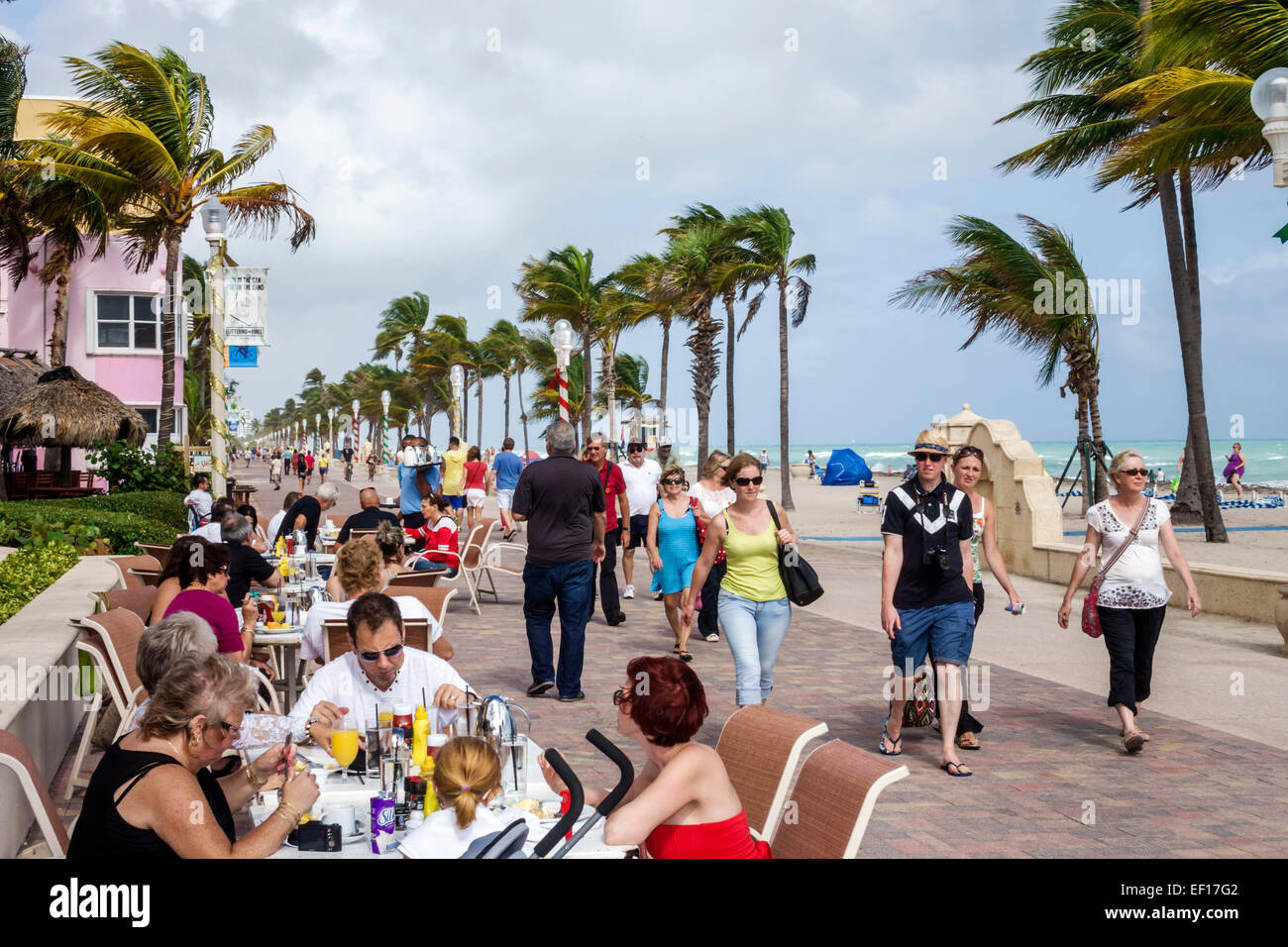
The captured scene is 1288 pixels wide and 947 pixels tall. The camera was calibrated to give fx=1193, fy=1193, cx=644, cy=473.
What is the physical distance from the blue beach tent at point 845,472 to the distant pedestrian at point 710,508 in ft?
148

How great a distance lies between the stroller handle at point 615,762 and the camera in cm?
321

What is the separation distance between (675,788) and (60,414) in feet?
71.7

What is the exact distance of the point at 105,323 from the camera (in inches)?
1346

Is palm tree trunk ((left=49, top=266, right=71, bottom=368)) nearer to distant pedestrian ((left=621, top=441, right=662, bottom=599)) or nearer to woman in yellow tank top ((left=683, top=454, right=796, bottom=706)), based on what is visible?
distant pedestrian ((left=621, top=441, right=662, bottom=599))

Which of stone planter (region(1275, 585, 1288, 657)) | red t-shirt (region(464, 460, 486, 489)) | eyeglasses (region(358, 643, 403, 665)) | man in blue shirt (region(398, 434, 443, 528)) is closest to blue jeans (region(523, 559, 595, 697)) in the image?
eyeglasses (region(358, 643, 403, 665))

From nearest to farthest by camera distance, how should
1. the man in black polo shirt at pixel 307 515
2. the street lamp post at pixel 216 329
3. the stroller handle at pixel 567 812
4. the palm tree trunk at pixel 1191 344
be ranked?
the stroller handle at pixel 567 812, the man in black polo shirt at pixel 307 515, the street lamp post at pixel 216 329, the palm tree trunk at pixel 1191 344

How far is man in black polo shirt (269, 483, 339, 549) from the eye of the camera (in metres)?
13.0

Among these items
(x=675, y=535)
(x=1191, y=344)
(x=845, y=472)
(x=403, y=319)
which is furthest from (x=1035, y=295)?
(x=403, y=319)

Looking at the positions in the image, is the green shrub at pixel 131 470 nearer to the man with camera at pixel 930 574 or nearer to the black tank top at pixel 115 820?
the man with camera at pixel 930 574

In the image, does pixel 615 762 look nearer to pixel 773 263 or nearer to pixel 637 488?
pixel 637 488

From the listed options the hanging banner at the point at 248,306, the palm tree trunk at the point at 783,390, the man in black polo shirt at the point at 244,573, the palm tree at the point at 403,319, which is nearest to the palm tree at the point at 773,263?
the palm tree trunk at the point at 783,390

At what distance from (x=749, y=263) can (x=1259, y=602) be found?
22.6 metres
